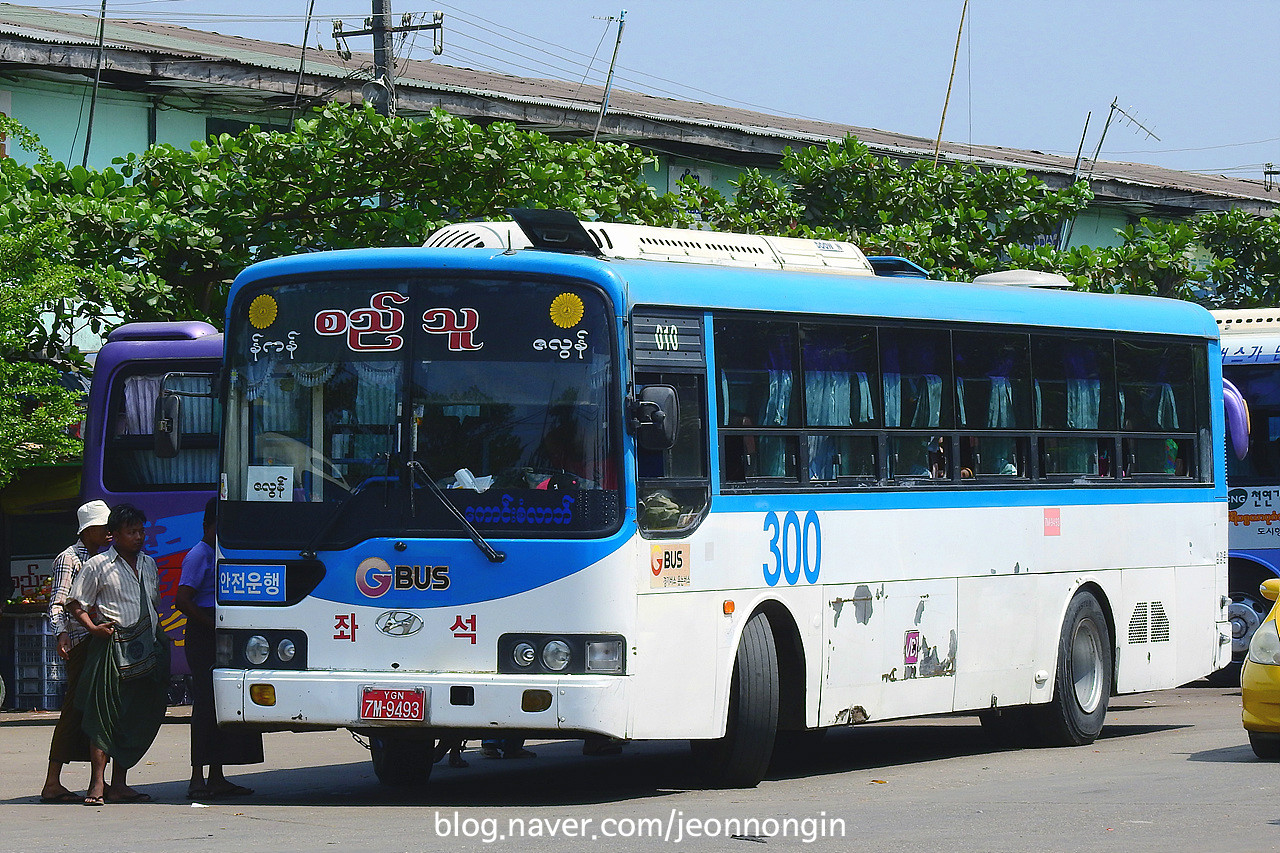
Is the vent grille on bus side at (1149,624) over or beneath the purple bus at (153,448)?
beneath

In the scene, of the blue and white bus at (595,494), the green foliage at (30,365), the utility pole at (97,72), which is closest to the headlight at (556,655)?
the blue and white bus at (595,494)

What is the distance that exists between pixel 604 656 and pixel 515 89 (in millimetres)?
22465

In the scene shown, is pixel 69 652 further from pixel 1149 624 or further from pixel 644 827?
pixel 1149 624

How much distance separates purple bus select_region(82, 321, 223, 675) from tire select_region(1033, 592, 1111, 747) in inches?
292

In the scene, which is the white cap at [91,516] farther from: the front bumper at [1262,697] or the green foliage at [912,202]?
the green foliage at [912,202]

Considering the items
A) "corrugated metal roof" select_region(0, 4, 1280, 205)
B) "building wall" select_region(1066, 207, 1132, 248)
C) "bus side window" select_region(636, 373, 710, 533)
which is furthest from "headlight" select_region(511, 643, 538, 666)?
"building wall" select_region(1066, 207, 1132, 248)

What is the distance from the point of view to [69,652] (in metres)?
11.1

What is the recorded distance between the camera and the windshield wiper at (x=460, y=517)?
33.0ft

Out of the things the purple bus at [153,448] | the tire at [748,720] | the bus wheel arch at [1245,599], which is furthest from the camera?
the bus wheel arch at [1245,599]

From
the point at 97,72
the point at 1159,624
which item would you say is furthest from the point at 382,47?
the point at 1159,624

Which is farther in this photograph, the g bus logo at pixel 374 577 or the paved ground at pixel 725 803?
the g bus logo at pixel 374 577

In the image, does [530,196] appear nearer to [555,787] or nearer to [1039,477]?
[1039,477]

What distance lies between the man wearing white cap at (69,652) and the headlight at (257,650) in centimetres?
116

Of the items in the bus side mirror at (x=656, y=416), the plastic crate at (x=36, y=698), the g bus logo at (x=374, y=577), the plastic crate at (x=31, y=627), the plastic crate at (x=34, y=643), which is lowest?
the plastic crate at (x=36, y=698)
